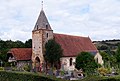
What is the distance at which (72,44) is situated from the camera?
2598 inches

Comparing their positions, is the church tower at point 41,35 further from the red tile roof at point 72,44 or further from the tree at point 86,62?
the tree at point 86,62

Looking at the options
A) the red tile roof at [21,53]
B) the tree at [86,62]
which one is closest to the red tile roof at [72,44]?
the red tile roof at [21,53]

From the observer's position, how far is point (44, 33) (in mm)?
59344

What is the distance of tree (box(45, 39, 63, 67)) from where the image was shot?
56062 mm

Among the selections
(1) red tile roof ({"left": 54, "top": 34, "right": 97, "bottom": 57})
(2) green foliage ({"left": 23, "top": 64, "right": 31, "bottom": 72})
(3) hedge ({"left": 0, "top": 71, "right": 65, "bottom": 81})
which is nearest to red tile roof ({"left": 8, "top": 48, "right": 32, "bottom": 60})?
(2) green foliage ({"left": 23, "top": 64, "right": 31, "bottom": 72})

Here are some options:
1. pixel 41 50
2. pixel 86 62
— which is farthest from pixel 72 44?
pixel 86 62

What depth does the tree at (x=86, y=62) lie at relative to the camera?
47750 mm

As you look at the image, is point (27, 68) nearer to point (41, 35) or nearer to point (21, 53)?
point (21, 53)

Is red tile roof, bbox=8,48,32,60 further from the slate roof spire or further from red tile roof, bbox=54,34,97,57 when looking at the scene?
red tile roof, bbox=54,34,97,57

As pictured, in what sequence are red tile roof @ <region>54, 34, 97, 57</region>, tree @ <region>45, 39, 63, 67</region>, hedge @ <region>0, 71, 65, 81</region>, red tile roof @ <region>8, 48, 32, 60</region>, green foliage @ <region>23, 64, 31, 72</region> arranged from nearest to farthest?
hedge @ <region>0, 71, 65, 81</region> → green foliage @ <region>23, 64, 31, 72</region> → tree @ <region>45, 39, 63, 67</region> → red tile roof @ <region>8, 48, 32, 60</region> → red tile roof @ <region>54, 34, 97, 57</region>

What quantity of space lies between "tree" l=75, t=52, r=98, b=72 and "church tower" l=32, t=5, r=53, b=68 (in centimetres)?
951

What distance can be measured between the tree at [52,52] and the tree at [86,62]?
4990 mm

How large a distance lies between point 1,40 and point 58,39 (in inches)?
1250

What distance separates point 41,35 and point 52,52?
209 inches
